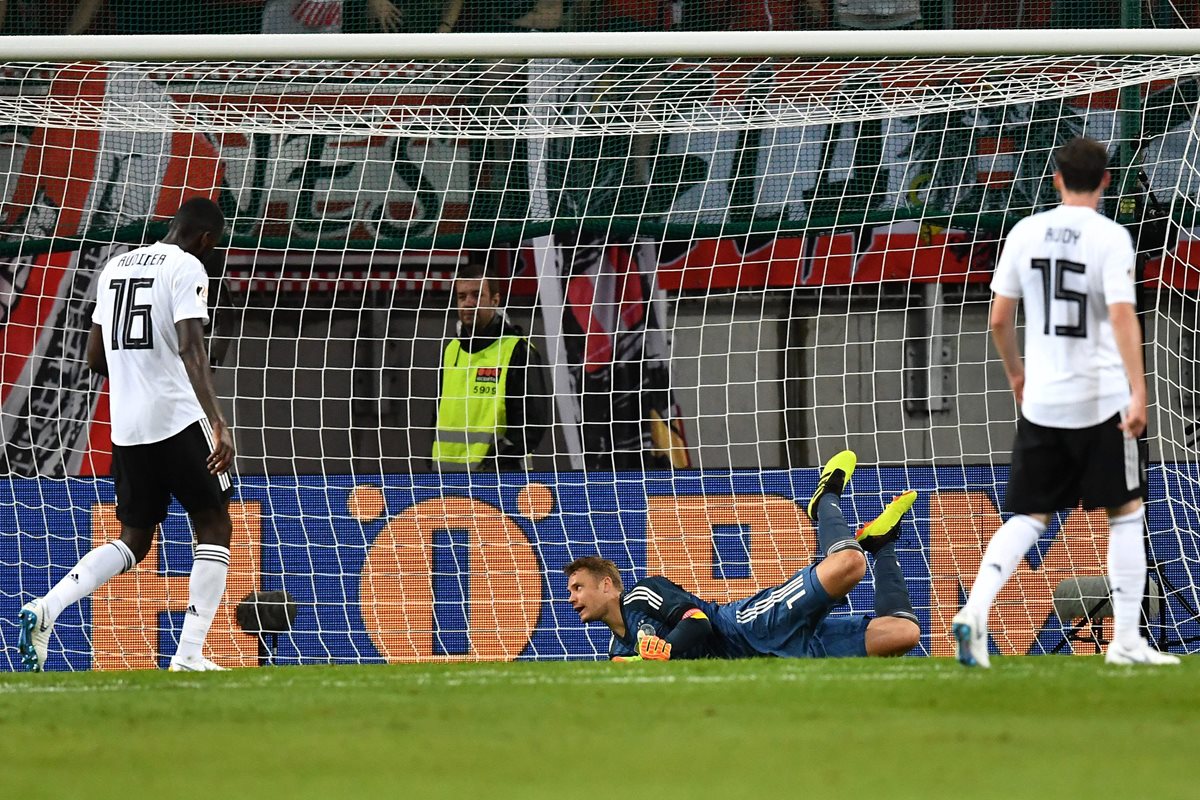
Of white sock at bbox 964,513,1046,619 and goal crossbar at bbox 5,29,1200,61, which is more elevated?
goal crossbar at bbox 5,29,1200,61

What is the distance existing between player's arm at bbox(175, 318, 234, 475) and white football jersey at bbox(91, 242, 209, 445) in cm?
12

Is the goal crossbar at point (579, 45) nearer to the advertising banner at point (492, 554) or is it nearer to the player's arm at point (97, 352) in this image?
the player's arm at point (97, 352)

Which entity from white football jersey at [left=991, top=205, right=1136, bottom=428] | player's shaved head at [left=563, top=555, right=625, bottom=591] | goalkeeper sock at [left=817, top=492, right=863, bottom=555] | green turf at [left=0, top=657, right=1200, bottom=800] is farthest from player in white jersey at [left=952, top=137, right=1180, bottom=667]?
player's shaved head at [left=563, top=555, right=625, bottom=591]

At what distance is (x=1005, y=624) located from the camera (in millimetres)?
8805

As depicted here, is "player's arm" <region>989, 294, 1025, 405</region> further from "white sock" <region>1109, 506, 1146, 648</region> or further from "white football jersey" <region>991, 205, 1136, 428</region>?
"white sock" <region>1109, 506, 1146, 648</region>

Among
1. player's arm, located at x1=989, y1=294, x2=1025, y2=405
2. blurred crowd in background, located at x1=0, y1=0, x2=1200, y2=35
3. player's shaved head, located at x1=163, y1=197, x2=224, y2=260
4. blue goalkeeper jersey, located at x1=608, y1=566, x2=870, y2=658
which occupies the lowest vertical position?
blue goalkeeper jersey, located at x1=608, y1=566, x2=870, y2=658

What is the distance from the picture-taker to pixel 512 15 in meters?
11.8

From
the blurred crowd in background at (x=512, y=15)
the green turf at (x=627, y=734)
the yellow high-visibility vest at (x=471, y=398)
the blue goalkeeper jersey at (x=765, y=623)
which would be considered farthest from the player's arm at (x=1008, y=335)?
the blurred crowd in background at (x=512, y=15)

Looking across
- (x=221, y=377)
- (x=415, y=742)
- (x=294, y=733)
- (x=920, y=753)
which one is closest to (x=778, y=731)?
(x=920, y=753)

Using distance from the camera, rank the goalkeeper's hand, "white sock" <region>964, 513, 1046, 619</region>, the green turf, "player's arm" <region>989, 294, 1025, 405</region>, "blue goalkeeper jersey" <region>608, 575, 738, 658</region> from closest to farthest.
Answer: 1. the green turf
2. "white sock" <region>964, 513, 1046, 619</region>
3. "player's arm" <region>989, 294, 1025, 405</region>
4. the goalkeeper's hand
5. "blue goalkeeper jersey" <region>608, 575, 738, 658</region>

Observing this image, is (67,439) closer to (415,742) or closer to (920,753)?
(415,742)

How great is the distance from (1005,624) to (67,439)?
5380 millimetres

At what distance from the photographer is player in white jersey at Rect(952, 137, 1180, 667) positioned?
5.29 meters

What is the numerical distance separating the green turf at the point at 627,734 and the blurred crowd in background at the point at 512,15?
6.74m
